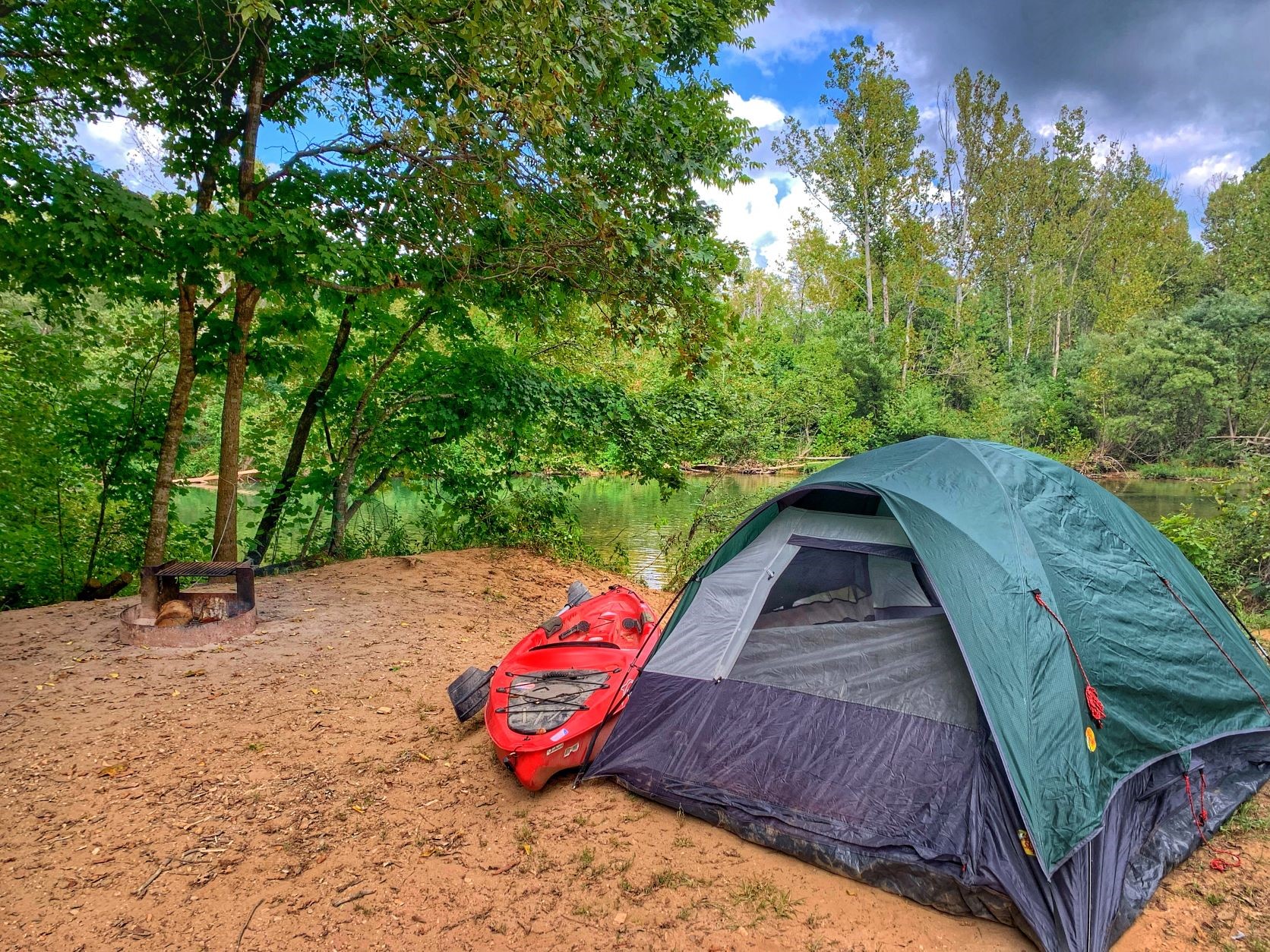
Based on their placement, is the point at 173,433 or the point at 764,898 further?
the point at 173,433

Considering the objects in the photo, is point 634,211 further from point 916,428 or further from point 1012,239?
point 1012,239

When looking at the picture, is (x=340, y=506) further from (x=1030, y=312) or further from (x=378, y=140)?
Answer: (x=1030, y=312)

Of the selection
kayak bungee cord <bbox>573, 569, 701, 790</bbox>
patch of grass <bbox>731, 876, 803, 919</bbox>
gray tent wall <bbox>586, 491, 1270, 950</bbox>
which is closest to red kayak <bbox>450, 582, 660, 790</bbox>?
kayak bungee cord <bbox>573, 569, 701, 790</bbox>

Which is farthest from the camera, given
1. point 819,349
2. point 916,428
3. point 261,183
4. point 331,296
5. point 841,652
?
point 819,349

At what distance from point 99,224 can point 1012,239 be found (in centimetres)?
3540

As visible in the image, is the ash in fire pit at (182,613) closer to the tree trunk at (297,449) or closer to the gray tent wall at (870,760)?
the tree trunk at (297,449)

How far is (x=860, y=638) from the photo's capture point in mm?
3109

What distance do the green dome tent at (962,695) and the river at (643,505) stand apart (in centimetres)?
518

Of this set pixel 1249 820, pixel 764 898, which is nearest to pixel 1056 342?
pixel 1249 820

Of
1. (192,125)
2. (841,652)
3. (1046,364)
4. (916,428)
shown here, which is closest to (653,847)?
(841,652)

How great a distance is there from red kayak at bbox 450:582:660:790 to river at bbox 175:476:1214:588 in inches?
188

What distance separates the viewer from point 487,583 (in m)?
7.63

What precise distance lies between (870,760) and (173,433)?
6.21 m

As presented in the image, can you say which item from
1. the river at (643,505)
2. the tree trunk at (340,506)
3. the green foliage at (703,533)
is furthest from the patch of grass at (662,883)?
the green foliage at (703,533)
